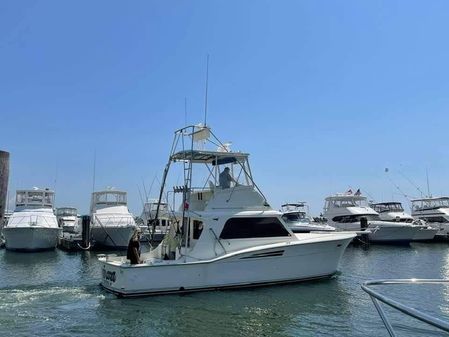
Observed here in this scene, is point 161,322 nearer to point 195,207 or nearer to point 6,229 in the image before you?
point 195,207

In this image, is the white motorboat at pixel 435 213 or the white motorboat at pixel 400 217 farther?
the white motorboat at pixel 435 213

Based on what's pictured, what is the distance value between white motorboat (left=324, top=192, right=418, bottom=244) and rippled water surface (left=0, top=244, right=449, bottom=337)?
19945mm

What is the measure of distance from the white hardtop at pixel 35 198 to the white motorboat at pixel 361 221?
2560cm

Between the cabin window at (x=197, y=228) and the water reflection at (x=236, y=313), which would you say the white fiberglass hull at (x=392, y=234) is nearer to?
the water reflection at (x=236, y=313)

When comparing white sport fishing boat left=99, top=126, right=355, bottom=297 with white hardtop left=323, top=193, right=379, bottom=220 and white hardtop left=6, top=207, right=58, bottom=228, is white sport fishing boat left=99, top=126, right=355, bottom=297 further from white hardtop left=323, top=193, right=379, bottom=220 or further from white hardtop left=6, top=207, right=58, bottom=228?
white hardtop left=323, top=193, right=379, bottom=220

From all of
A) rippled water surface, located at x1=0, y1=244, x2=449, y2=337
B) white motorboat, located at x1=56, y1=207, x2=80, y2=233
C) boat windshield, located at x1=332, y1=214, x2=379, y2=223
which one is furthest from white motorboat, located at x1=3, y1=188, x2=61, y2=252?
boat windshield, located at x1=332, y1=214, x2=379, y2=223

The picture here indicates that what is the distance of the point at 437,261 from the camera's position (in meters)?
25.7

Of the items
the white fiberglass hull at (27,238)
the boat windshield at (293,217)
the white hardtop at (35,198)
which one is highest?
the white hardtop at (35,198)

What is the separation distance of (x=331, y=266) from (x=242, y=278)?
13.2 feet

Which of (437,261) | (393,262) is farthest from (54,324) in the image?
(437,261)

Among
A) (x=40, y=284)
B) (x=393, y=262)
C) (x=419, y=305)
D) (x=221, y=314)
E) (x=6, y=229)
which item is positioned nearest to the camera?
(x=221, y=314)

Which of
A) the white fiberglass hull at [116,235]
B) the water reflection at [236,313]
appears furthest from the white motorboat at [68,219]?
the water reflection at [236,313]

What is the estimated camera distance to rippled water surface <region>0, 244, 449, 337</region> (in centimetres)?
1095

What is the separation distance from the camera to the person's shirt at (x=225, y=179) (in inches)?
659
